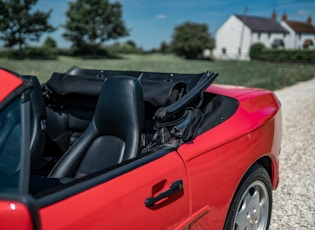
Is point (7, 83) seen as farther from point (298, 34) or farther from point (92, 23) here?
point (298, 34)

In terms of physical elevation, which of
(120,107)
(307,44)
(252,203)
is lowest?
(252,203)

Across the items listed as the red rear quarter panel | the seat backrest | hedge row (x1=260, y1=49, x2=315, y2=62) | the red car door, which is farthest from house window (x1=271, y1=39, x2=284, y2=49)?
the red car door

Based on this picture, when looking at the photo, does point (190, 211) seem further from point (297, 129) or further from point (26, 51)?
point (26, 51)

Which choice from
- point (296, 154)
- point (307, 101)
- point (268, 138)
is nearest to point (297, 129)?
point (296, 154)

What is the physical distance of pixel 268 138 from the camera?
281cm

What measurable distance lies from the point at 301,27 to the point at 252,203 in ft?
270

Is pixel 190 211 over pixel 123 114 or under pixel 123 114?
under

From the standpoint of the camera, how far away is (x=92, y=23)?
2717 inches

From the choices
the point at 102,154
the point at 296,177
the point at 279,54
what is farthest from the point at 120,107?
the point at 279,54

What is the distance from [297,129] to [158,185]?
6.14m

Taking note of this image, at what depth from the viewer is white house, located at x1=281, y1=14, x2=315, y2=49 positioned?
74.2 metres

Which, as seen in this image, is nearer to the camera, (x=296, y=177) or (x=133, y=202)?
(x=133, y=202)

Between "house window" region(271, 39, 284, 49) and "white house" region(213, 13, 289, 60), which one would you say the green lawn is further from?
"house window" region(271, 39, 284, 49)

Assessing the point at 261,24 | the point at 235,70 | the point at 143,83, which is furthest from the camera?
the point at 261,24
